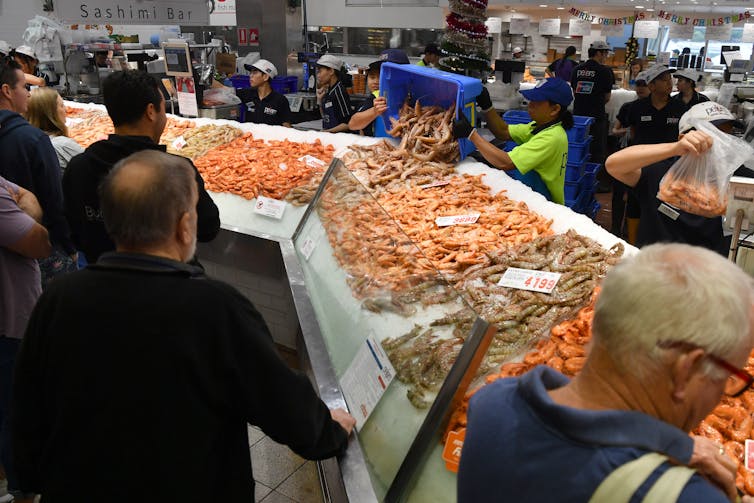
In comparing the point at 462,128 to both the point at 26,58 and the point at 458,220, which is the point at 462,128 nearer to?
the point at 458,220

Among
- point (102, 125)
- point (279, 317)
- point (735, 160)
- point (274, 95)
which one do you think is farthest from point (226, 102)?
point (735, 160)

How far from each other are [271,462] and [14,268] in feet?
5.49

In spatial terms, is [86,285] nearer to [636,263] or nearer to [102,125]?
[636,263]

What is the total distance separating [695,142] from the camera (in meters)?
2.67

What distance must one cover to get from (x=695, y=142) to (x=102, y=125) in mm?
5381

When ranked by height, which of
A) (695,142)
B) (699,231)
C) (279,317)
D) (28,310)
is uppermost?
(695,142)

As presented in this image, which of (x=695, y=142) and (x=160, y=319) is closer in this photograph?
(x=160, y=319)

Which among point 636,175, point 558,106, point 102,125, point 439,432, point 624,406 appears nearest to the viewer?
point 624,406

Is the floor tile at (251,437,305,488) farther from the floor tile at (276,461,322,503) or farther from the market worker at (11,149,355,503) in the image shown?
the market worker at (11,149,355,503)

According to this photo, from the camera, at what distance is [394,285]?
2.37m

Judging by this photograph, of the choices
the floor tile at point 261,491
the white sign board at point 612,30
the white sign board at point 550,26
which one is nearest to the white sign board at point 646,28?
the white sign board at point 612,30

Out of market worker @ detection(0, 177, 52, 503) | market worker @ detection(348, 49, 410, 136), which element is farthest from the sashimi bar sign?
market worker @ detection(0, 177, 52, 503)

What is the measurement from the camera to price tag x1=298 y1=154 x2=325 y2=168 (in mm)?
4535

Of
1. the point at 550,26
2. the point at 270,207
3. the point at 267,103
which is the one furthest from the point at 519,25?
the point at 270,207
